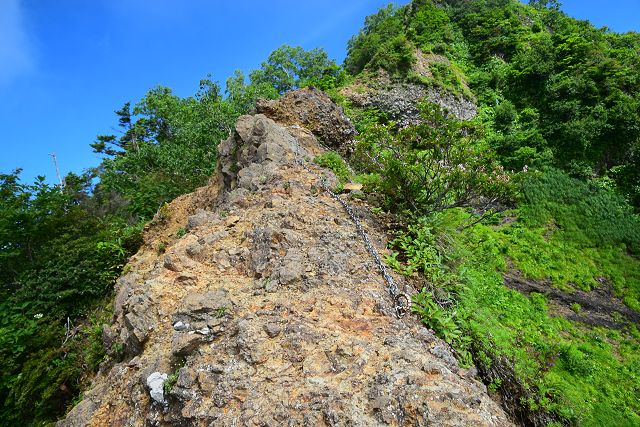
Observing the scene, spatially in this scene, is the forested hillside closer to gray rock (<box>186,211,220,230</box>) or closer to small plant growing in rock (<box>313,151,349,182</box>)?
small plant growing in rock (<box>313,151,349,182</box>)

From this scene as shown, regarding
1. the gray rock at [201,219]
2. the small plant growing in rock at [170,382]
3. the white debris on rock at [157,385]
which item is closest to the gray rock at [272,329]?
the small plant growing in rock at [170,382]

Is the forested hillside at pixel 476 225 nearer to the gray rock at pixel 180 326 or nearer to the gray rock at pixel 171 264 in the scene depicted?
the gray rock at pixel 171 264

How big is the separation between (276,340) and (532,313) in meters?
8.28

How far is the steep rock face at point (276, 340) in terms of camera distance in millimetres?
3438

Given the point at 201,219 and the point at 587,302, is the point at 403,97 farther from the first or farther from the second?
the point at 201,219

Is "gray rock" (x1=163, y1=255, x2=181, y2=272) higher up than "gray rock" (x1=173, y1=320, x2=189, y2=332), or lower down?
higher up

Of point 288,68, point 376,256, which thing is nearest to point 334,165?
point 376,256

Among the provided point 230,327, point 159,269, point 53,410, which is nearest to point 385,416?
point 230,327

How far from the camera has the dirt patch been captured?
1000cm

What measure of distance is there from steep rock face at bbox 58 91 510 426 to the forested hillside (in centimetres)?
103

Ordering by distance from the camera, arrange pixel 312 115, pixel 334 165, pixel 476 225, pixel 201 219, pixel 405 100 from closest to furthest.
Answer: pixel 201 219 → pixel 334 165 → pixel 312 115 → pixel 476 225 → pixel 405 100

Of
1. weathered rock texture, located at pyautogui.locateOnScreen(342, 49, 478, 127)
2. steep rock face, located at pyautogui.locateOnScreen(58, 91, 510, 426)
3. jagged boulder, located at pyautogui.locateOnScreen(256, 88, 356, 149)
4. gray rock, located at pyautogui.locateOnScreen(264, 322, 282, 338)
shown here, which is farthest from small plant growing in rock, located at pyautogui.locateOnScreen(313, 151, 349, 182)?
weathered rock texture, located at pyautogui.locateOnScreen(342, 49, 478, 127)

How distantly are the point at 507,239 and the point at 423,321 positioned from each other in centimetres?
944

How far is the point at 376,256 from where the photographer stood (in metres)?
6.00
